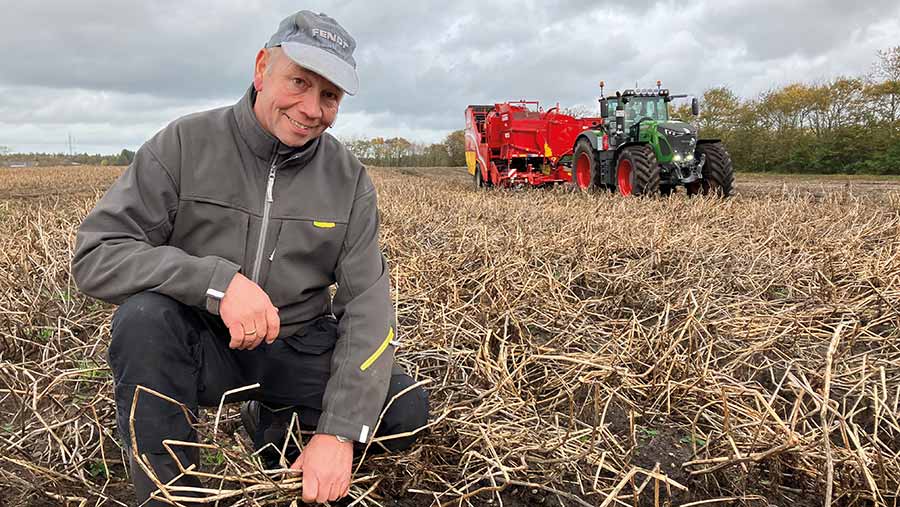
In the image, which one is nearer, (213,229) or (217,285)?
(217,285)

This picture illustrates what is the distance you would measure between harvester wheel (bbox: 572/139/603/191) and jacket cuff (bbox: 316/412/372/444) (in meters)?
9.02

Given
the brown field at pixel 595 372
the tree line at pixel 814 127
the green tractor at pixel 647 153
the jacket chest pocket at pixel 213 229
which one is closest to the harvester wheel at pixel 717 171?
the green tractor at pixel 647 153

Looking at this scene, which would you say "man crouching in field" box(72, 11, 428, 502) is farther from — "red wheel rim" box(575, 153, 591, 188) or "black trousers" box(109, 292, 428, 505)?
"red wheel rim" box(575, 153, 591, 188)

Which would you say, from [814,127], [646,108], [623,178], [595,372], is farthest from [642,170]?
[814,127]

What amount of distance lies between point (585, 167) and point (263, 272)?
9.75m

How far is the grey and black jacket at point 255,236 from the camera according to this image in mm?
1589

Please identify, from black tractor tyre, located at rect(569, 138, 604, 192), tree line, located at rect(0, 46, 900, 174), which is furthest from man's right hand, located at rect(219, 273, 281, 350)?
tree line, located at rect(0, 46, 900, 174)

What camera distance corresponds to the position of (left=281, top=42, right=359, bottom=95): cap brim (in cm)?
168

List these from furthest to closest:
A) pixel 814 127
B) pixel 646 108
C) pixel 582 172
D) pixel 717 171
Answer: pixel 814 127 → pixel 582 172 → pixel 646 108 → pixel 717 171

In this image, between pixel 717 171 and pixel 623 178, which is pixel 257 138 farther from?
pixel 623 178

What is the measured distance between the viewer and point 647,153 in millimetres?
8961

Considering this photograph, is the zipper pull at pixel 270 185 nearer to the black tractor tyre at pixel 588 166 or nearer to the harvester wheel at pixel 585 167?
the black tractor tyre at pixel 588 166

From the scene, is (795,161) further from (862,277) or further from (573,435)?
(573,435)

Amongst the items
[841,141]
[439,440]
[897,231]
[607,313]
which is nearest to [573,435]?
[439,440]
